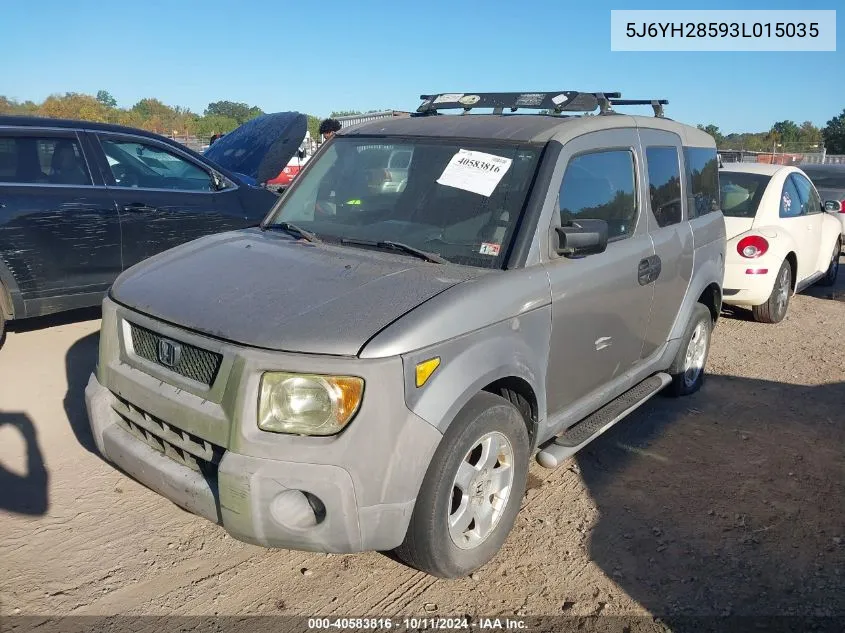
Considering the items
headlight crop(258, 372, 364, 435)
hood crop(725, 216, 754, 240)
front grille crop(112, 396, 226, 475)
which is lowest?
front grille crop(112, 396, 226, 475)

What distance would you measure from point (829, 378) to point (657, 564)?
3529 mm

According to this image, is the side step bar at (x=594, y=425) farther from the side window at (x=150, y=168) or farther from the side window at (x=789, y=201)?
the side window at (x=150, y=168)

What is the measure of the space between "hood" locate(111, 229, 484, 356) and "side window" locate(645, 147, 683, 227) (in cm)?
181

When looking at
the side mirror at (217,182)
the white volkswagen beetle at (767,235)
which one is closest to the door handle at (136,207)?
the side mirror at (217,182)

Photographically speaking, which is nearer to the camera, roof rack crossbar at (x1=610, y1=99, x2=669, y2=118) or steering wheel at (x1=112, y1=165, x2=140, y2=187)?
roof rack crossbar at (x1=610, y1=99, x2=669, y2=118)

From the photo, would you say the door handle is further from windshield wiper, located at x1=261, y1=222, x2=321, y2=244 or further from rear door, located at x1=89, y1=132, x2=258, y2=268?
windshield wiper, located at x1=261, y1=222, x2=321, y2=244

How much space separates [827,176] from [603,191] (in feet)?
32.3

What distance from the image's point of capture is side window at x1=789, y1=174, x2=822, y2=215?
7969mm

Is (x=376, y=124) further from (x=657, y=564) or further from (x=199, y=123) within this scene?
(x=199, y=123)

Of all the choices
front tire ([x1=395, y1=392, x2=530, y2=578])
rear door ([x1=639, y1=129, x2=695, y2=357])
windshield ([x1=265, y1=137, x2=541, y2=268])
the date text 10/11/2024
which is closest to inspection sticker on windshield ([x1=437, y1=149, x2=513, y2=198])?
windshield ([x1=265, y1=137, x2=541, y2=268])

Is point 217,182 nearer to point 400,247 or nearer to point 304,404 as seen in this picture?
point 400,247

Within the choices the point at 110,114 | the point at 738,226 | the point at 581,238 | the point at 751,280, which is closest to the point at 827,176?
the point at 738,226

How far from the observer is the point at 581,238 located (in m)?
3.24

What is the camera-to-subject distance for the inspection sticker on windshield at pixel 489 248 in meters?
3.22
